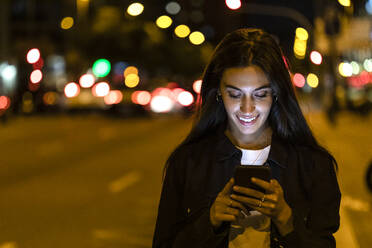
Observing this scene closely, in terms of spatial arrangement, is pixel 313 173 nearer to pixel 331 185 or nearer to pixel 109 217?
pixel 331 185

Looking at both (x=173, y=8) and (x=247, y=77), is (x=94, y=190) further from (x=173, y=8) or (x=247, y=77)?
(x=247, y=77)

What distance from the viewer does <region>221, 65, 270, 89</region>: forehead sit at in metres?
2.67

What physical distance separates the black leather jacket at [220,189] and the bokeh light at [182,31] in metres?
2.98

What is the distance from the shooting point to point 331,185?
2570 millimetres

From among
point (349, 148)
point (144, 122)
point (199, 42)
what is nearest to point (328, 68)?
point (144, 122)

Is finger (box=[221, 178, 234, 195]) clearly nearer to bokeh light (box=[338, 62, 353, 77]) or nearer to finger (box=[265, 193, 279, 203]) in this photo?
finger (box=[265, 193, 279, 203])

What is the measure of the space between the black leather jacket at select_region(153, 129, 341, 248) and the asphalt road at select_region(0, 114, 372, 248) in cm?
78

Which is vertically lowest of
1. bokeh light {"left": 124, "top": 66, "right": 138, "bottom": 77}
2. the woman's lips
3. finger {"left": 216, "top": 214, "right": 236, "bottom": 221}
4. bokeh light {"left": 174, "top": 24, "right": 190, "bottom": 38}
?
bokeh light {"left": 124, "top": 66, "right": 138, "bottom": 77}

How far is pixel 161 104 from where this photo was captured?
38.0m

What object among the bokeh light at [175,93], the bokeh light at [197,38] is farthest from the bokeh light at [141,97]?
the bokeh light at [197,38]

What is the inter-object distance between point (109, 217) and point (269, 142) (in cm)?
693

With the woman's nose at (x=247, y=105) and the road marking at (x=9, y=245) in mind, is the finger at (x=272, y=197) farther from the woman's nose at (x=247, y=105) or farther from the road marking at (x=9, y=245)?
the road marking at (x=9, y=245)

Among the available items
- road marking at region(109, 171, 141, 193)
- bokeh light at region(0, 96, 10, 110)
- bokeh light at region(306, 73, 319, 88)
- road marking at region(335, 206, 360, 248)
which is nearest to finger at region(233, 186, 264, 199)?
bokeh light at region(306, 73, 319, 88)

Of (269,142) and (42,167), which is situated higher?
(269,142)
